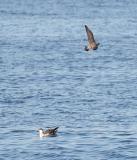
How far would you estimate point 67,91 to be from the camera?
142 feet

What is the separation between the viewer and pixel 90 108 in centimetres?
3856

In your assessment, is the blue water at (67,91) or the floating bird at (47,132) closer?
the blue water at (67,91)

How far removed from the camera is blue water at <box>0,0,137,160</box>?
105 ft

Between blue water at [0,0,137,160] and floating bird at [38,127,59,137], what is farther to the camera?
floating bird at [38,127,59,137]

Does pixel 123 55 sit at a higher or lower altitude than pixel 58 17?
lower

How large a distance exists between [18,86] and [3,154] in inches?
549

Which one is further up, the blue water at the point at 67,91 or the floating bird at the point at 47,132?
the blue water at the point at 67,91

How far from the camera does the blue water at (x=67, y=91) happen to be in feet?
105

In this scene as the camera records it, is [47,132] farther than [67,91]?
No

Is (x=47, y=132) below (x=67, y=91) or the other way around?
below

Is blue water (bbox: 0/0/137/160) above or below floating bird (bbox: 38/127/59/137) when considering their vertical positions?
above

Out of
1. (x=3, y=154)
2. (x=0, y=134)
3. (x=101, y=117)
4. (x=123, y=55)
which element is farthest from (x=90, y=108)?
(x=123, y=55)

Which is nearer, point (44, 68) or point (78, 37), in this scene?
point (44, 68)

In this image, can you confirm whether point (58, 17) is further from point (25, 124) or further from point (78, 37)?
point (25, 124)
